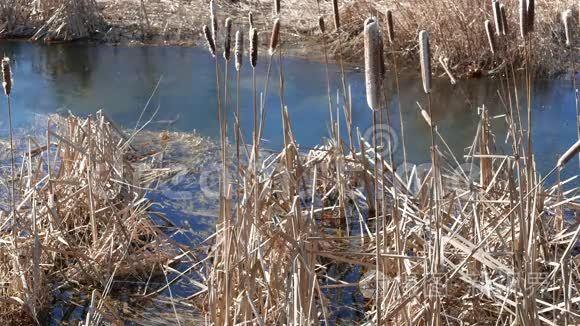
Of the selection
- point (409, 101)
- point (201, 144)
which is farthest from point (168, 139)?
point (409, 101)

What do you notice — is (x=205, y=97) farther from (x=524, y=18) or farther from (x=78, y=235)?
(x=524, y=18)

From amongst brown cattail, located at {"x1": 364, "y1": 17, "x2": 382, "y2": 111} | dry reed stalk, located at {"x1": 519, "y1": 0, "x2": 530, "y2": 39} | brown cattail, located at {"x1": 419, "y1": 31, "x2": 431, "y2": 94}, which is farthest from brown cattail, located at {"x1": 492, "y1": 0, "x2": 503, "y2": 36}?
brown cattail, located at {"x1": 364, "y1": 17, "x2": 382, "y2": 111}

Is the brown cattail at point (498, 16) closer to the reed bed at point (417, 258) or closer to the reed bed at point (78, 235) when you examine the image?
the reed bed at point (417, 258)

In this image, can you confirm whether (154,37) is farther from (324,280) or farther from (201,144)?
(324,280)

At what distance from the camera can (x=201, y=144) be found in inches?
192

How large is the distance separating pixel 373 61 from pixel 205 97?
425 cm

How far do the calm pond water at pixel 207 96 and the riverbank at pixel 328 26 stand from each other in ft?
0.62

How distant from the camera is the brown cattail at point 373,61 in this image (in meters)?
1.73

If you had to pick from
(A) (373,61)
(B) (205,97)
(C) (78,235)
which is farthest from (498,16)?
(B) (205,97)

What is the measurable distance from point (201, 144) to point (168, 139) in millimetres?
225

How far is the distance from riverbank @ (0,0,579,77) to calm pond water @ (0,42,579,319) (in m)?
0.19

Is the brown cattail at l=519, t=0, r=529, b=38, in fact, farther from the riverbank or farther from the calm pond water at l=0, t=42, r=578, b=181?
the riverbank

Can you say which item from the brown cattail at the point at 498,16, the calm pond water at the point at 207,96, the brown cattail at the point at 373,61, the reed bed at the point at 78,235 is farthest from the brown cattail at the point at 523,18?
the calm pond water at the point at 207,96

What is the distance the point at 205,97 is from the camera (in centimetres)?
591
